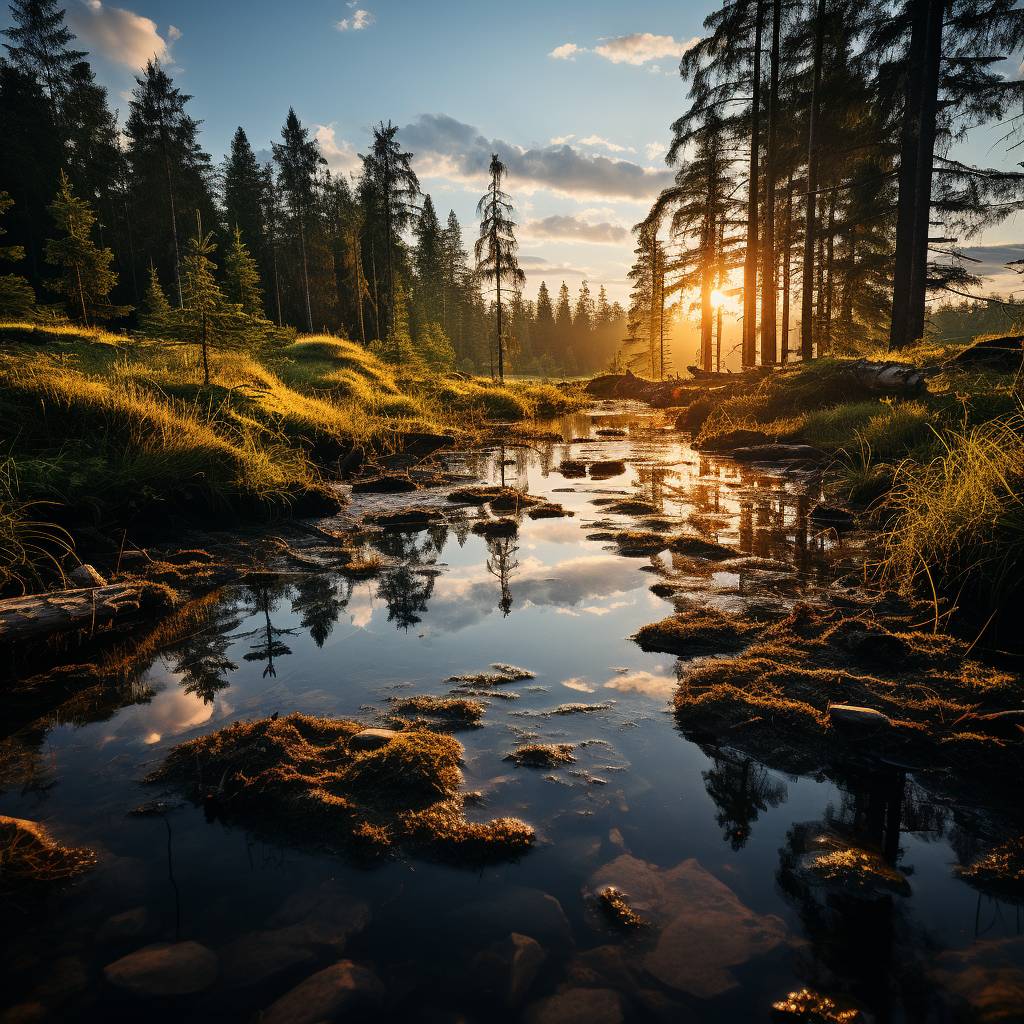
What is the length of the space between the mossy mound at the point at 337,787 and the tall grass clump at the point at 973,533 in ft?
10.5

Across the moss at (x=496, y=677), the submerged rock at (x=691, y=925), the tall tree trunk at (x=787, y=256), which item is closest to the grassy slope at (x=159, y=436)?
the moss at (x=496, y=677)

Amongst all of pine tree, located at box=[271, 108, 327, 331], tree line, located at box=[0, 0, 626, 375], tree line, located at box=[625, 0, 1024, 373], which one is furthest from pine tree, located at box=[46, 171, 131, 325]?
tree line, located at box=[625, 0, 1024, 373]

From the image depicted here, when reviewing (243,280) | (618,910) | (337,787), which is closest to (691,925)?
(618,910)

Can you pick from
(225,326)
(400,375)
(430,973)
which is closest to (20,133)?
(400,375)

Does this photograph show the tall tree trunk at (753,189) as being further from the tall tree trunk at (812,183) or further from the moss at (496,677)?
the moss at (496,677)

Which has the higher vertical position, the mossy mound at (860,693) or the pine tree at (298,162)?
the pine tree at (298,162)

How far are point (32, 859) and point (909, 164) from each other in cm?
1944

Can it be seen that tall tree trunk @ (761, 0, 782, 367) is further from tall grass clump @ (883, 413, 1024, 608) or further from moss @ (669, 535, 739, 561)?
tall grass clump @ (883, 413, 1024, 608)

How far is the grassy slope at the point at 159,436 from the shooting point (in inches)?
236

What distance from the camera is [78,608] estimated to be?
4.13 metres

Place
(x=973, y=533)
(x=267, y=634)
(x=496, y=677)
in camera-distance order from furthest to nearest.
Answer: (x=267, y=634) < (x=973, y=533) < (x=496, y=677)

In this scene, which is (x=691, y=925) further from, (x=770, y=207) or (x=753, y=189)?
(x=753, y=189)

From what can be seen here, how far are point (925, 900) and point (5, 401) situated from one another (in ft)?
28.8

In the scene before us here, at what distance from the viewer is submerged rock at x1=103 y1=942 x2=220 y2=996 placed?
171 cm
